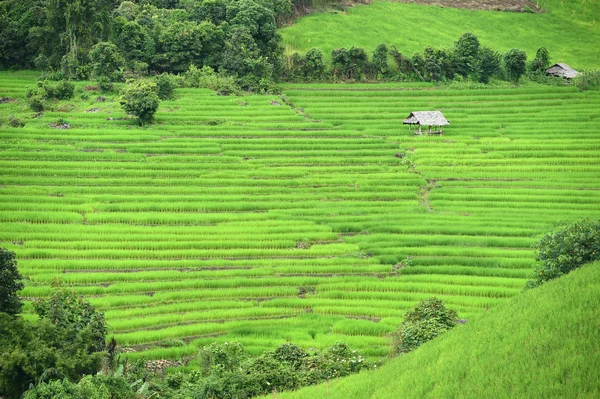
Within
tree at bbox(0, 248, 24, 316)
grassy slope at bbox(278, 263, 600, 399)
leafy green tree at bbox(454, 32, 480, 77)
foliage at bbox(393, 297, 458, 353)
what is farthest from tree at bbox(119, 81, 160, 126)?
grassy slope at bbox(278, 263, 600, 399)

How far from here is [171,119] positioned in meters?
55.2

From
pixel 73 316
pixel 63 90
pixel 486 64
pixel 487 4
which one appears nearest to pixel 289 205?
pixel 73 316

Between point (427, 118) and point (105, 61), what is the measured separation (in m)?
24.1

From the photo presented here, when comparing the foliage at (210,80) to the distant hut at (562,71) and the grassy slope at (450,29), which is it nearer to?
the grassy slope at (450,29)

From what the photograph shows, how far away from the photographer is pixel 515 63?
6819cm

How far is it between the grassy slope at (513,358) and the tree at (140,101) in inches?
1412

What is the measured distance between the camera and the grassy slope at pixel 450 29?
73.1 m

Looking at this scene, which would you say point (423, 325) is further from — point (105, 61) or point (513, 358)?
point (105, 61)

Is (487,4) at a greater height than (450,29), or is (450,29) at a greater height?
(487,4)

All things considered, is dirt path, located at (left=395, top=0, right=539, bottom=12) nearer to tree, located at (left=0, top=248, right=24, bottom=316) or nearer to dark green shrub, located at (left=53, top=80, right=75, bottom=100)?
dark green shrub, located at (left=53, top=80, right=75, bottom=100)

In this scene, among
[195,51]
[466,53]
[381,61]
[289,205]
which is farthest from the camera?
[466,53]

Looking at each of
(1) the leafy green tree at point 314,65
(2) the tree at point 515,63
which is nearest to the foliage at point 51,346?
(1) the leafy green tree at point 314,65

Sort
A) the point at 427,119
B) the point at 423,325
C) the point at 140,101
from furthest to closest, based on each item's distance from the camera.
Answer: the point at 427,119 → the point at 140,101 → the point at 423,325

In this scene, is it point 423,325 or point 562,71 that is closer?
point 423,325
